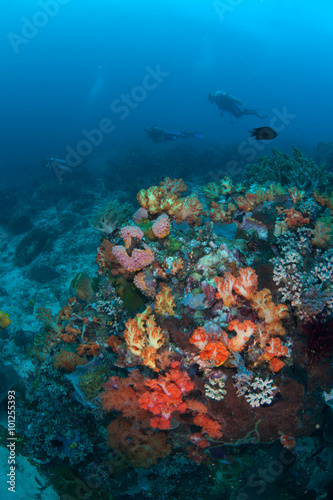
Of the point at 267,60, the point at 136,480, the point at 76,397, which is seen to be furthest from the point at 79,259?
the point at 267,60

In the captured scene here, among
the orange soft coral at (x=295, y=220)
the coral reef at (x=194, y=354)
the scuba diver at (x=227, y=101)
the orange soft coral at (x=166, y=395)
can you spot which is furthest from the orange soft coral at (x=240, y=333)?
the scuba diver at (x=227, y=101)

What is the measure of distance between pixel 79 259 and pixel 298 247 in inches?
390

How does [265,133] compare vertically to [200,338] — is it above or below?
above

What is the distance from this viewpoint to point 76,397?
4.35 meters

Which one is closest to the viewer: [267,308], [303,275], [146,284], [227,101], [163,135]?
[267,308]

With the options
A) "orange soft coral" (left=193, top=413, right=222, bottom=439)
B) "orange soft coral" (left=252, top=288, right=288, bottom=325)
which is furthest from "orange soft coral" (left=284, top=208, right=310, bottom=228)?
"orange soft coral" (left=193, top=413, right=222, bottom=439)

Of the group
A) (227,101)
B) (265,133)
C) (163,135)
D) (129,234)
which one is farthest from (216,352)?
(227,101)

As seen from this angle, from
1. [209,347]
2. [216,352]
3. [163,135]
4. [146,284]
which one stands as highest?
[146,284]

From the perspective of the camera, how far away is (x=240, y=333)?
3195 mm

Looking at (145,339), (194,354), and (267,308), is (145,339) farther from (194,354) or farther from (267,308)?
(267,308)

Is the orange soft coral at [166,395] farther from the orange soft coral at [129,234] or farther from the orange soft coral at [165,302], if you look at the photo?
the orange soft coral at [129,234]

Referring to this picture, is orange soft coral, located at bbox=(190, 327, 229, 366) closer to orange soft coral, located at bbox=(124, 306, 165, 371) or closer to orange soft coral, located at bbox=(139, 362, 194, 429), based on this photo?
orange soft coral, located at bbox=(139, 362, 194, 429)

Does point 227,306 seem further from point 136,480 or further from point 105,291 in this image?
point 136,480

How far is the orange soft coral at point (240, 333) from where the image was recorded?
317 centimetres
